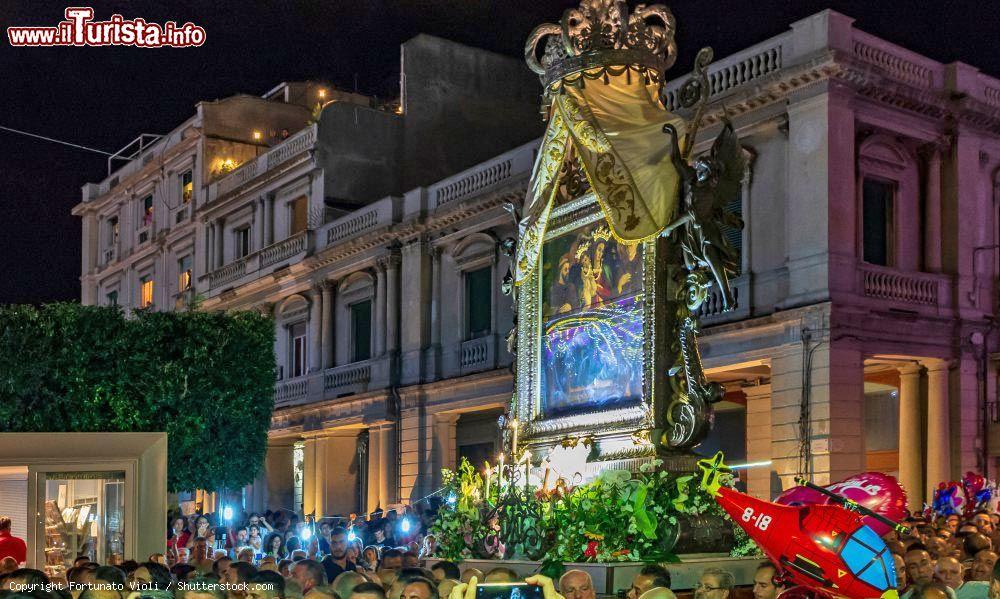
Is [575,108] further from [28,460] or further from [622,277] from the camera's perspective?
[28,460]

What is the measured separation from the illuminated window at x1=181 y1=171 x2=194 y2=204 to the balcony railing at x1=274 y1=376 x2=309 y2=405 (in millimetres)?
8888

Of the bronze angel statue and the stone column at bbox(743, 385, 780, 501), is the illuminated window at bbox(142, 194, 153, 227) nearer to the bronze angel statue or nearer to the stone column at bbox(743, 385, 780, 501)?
the stone column at bbox(743, 385, 780, 501)

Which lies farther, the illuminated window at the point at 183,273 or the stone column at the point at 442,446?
the illuminated window at the point at 183,273

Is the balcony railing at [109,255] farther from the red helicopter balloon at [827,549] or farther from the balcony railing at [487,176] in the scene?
the red helicopter balloon at [827,549]

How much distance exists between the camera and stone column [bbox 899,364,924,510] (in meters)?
23.3

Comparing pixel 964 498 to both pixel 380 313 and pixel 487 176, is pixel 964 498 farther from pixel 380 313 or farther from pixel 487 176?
pixel 380 313

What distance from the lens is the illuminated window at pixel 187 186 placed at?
146ft

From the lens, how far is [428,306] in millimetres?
32969

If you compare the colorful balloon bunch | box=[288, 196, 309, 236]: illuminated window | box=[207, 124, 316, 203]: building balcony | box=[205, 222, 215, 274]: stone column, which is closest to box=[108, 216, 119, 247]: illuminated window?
box=[205, 222, 215, 274]: stone column

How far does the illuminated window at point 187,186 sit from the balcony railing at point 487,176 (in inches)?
577

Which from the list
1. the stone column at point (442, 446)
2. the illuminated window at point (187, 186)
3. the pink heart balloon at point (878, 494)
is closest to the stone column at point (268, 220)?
the illuminated window at point (187, 186)

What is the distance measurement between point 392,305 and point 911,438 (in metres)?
15.0

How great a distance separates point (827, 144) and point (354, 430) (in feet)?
61.9

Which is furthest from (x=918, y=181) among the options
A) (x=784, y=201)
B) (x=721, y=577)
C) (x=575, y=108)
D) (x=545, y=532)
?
(x=721, y=577)
